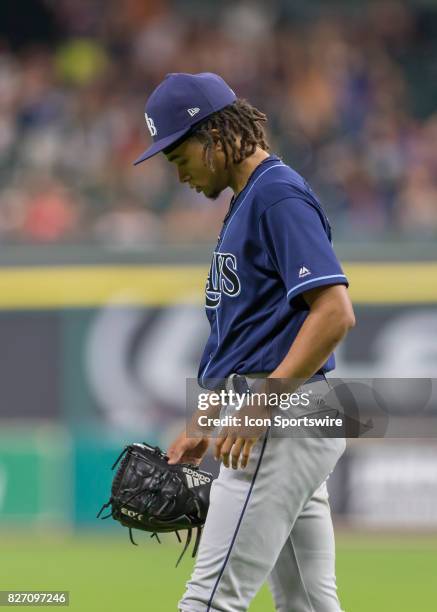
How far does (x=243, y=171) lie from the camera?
142 inches

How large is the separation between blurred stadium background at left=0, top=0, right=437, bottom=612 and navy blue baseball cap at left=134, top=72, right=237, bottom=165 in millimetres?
3180

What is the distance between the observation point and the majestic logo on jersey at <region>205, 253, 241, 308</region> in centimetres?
356

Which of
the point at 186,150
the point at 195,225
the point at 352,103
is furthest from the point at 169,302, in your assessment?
the point at 186,150

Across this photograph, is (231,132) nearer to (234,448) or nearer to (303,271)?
(303,271)

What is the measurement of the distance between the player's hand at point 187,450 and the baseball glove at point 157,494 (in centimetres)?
6

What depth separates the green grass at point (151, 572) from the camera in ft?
20.6

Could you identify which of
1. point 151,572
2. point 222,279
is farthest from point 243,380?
point 151,572

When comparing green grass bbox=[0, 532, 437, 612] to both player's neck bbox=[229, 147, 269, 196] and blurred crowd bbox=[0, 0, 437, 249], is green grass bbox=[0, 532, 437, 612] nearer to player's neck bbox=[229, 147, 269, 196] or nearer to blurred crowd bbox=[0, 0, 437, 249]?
blurred crowd bbox=[0, 0, 437, 249]

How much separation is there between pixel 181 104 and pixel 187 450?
1098mm

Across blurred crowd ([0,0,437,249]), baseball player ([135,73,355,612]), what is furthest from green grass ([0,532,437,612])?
baseball player ([135,73,355,612])

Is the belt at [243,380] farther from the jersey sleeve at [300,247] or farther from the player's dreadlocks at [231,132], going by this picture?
the player's dreadlocks at [231,132]

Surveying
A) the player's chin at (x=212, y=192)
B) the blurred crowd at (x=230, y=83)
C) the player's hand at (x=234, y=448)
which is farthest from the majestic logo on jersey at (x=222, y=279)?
the blurred crowd at (x=230, y=83)

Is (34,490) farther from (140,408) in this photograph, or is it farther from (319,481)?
(319,481)

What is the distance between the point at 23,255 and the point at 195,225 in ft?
6.00
